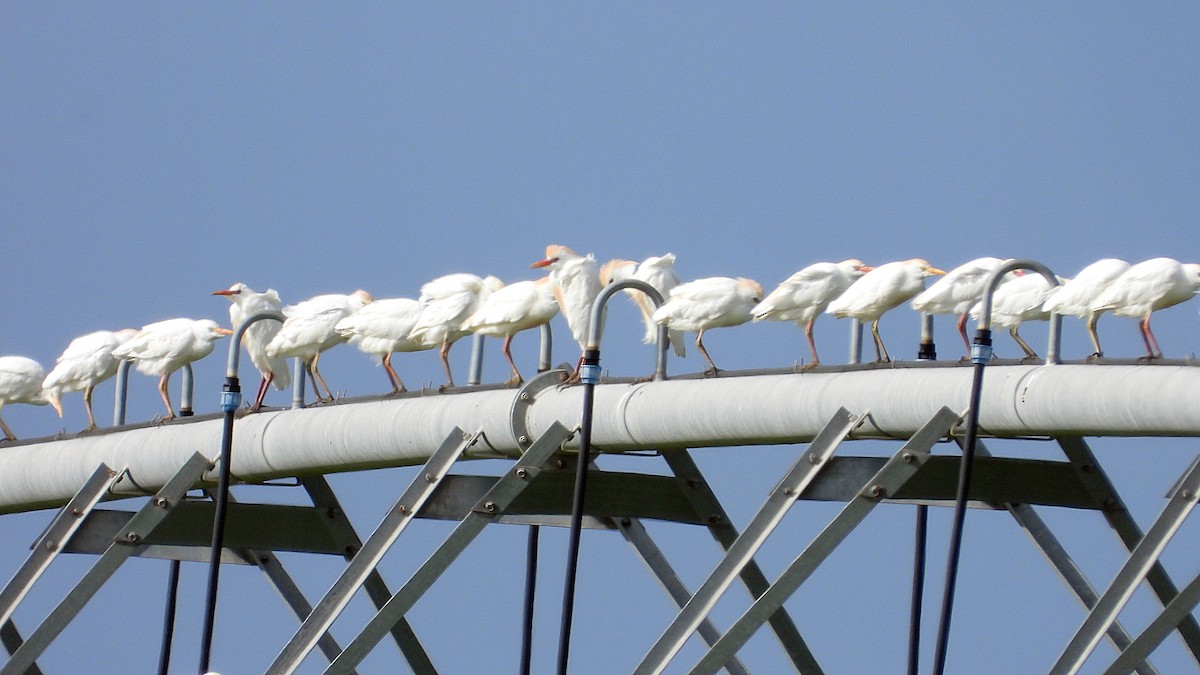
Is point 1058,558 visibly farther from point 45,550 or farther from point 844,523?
point 45,550

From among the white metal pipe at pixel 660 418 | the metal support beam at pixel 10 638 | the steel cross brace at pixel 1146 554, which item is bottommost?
the metal support beam at pixel 10 638

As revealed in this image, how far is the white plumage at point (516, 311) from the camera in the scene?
21453mm

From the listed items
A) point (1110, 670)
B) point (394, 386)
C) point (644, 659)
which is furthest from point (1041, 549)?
point (394, 386)

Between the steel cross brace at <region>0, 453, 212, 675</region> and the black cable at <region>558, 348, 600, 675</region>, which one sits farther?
the steel cross brace at <region>0, 453, 212, 675</region>

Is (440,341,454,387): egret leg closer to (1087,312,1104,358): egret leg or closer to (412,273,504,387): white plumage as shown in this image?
(412,273,504,387): white plumage

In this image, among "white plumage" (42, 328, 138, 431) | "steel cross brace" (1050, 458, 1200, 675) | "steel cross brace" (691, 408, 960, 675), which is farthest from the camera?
"white plumage" (42, 328, 138, 431)

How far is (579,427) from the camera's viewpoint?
1748cm

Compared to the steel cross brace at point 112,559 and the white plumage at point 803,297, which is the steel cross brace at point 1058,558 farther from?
the steel cross brace at point 112,559

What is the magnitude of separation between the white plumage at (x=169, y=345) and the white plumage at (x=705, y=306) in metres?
6.55

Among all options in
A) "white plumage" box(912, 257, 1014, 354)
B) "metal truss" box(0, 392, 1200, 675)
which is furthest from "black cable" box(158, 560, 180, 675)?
"white plumage" box(912, 257, 1014, 354)

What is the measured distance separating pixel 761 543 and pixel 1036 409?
219 centimetres

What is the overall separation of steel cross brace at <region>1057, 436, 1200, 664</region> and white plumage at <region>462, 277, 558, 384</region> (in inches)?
233

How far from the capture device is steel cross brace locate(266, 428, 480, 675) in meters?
17.4

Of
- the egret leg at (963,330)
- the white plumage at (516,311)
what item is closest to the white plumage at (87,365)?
the white plumage at (516,311)
